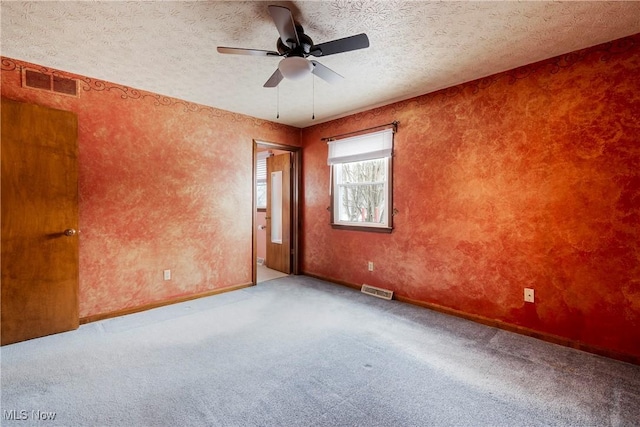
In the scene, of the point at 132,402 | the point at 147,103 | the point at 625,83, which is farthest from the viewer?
the point at 147,103

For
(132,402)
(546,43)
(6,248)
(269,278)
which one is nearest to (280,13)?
(546,43)

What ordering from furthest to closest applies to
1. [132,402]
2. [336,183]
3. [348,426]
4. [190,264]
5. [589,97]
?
[336,183], [190,264], [589,97], [132,402], [348,426]

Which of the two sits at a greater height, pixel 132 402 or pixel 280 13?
pixel 280 13

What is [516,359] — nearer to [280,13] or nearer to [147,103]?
[280,13]

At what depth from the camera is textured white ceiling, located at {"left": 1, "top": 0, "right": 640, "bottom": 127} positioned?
6.41 feet

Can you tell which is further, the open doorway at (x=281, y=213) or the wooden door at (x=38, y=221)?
the open doorway at (x=281, y=213)

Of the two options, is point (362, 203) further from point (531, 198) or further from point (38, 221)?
point (38, 221)

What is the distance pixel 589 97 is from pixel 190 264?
447cm

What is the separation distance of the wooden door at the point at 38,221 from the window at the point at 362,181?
10.1 feet

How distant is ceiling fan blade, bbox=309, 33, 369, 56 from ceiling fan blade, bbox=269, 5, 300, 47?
15 centimetres

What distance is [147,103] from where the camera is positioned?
133 inches

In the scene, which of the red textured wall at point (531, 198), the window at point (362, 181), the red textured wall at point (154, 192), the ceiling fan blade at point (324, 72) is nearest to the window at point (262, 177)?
the red textured wall at point (154, 192)

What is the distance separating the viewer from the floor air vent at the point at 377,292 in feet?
12.3

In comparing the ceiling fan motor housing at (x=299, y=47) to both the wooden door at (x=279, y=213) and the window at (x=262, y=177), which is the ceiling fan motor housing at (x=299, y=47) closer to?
the wooden door at (x=279, y=213)
